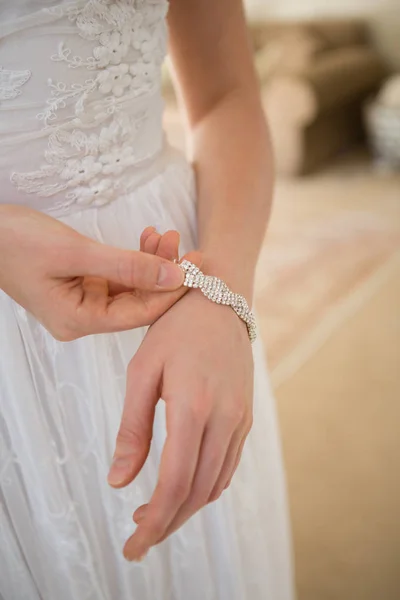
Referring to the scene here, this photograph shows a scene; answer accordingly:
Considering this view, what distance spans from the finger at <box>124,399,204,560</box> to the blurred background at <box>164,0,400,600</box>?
980mm

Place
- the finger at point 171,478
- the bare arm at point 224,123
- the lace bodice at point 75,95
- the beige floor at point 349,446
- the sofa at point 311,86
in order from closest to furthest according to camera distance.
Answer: the finger at point 171,478, the lace bodice at point 75,95, the bare arm at point 224,123, the beige floor at point 349,446, the sofa at point 311,86

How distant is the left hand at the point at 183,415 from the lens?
1.49 ft

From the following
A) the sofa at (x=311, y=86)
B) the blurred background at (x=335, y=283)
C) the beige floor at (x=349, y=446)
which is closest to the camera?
the beige floor at (x=349, y=446)

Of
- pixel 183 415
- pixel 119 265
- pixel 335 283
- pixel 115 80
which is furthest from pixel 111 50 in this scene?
pixel 335 283

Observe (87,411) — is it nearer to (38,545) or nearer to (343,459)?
(38,545)

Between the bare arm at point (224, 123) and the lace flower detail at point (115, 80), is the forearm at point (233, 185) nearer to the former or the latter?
the bare arm at point (224, 123)

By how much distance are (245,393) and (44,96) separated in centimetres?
36

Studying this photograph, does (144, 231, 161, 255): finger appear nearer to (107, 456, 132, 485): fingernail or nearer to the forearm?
the forearm

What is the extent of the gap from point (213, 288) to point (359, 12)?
15.1 ft

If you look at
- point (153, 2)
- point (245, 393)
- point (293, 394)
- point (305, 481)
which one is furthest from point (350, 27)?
point (245, 393)

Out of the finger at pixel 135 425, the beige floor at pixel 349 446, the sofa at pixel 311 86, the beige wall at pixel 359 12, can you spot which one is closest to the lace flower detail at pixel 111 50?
the finger at pixel 135 425

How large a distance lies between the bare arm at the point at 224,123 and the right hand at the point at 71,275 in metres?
0.15

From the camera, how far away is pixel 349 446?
5.45ft

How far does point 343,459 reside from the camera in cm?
162
